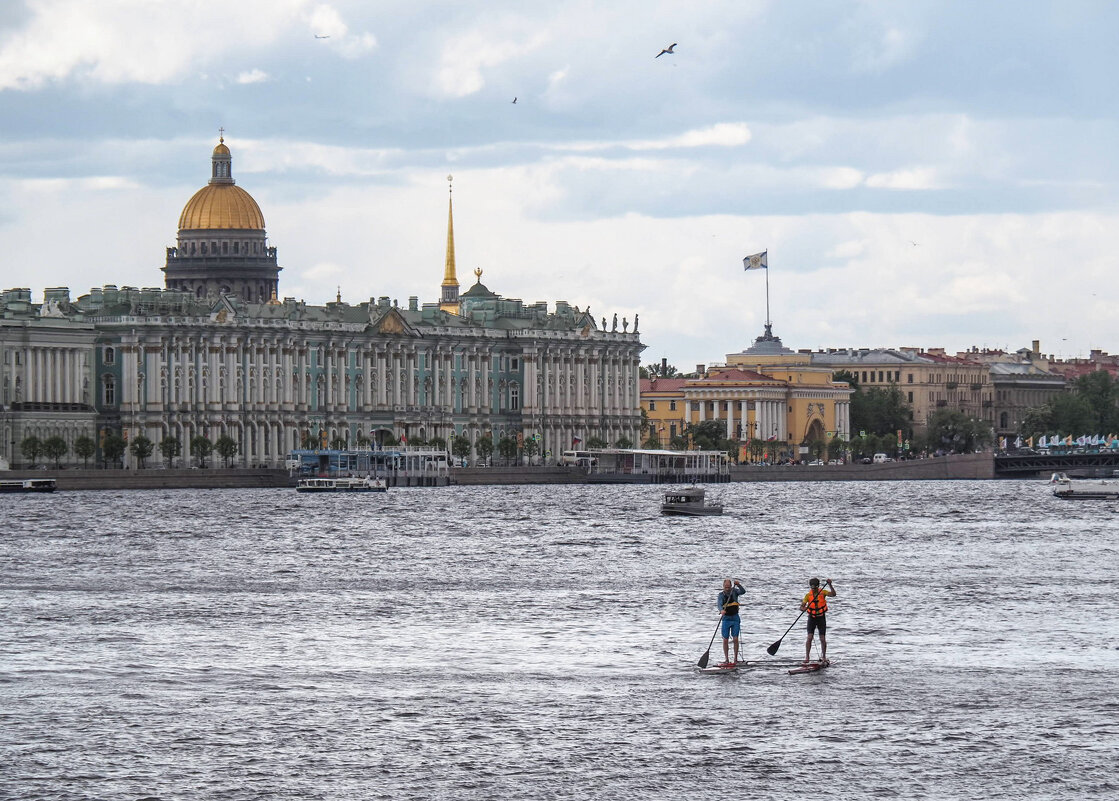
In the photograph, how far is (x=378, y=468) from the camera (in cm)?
11638

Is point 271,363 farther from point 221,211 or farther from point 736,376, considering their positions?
point 736,376

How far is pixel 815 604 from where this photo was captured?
102ft

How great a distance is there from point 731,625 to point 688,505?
4917 cm

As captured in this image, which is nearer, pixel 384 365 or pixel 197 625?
pixel 197 625

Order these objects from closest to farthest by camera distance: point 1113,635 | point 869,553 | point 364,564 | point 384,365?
point 1113,635, point 364,564, point 869,553, point 384,365

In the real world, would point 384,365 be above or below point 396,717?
above

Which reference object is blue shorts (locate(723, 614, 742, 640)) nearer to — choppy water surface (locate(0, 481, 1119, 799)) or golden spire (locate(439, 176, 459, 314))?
choppy water surface (locate(0, 481, 1119, 799))

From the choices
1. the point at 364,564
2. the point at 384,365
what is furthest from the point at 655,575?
the point at 384,365

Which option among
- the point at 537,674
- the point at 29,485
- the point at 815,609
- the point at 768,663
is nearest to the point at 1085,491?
the point at 29,485

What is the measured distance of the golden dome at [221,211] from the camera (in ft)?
454

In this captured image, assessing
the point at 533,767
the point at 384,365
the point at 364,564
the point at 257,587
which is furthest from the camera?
the point at 384,365

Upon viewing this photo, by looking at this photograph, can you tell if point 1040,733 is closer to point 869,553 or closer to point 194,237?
point 869,553

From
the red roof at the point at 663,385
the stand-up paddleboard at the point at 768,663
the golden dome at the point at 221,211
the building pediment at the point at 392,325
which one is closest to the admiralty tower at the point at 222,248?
the golden dome at the point at 221,211

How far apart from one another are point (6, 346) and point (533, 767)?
299 ft
